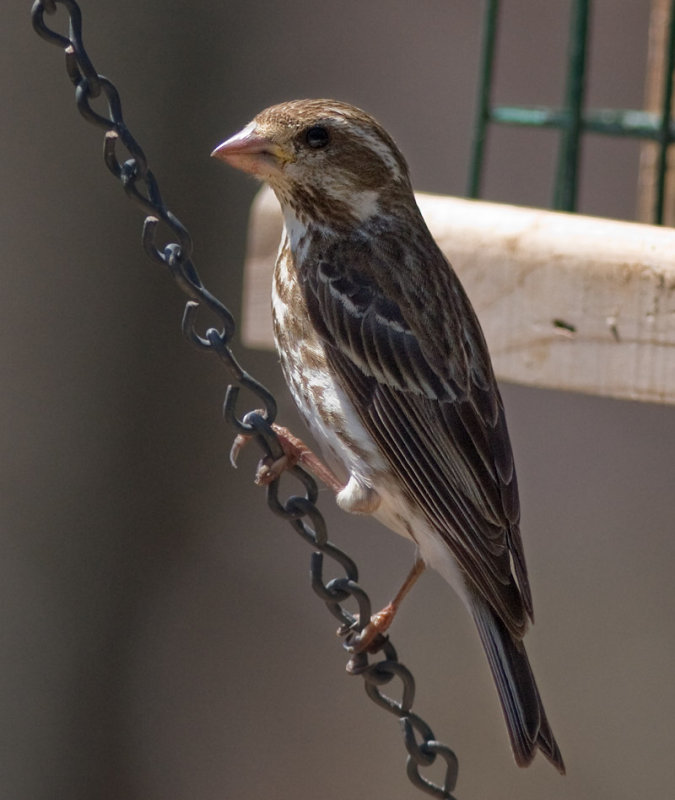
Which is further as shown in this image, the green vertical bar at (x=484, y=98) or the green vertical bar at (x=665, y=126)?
the green vertical bar at (x=484, y=98)

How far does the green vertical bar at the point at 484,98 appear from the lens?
5.60 metres

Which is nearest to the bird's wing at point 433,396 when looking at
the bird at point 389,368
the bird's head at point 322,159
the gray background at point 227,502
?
the bird at point 389,368

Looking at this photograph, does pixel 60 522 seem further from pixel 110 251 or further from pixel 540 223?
pixel 540 223

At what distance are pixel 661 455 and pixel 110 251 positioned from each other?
12.1ft

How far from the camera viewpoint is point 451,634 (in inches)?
389

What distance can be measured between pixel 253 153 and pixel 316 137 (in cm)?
23

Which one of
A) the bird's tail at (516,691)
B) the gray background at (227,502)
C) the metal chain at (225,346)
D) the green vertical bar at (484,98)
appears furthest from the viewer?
the gray background at (227,502)

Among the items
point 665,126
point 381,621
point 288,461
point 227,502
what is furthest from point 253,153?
point 227,502

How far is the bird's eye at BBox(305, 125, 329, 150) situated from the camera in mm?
4668

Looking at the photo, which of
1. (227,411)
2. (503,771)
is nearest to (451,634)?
(503,771)

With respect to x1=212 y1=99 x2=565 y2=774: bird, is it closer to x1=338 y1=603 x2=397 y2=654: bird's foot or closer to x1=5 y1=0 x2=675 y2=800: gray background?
x1=338 y1=603 x2=397 y2=654: bird's foot

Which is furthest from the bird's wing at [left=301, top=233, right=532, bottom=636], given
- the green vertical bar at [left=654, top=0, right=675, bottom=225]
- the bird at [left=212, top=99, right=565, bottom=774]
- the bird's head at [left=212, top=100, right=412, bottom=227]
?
the green vertical bar at [left=654, top=0, right=675, bottom=225]

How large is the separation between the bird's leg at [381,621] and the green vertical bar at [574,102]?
149 cm

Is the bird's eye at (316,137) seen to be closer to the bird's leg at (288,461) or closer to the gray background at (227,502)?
the bird's leg at (288,461)
